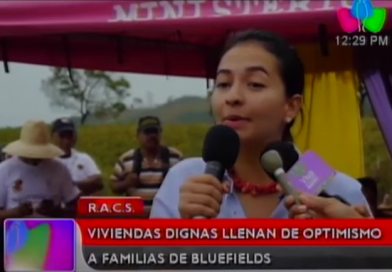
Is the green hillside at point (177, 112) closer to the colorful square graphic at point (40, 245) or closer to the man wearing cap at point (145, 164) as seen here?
the man wearing cap at point (145, 164)

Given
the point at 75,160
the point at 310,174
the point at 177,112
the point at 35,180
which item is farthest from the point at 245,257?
the point at 35,180

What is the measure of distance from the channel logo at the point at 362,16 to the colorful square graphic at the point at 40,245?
3.17ft

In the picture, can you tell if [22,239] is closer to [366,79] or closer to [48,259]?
[48,259]

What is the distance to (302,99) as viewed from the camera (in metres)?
3.55

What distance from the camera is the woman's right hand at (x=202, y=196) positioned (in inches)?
128

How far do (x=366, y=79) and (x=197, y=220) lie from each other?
2.21ft

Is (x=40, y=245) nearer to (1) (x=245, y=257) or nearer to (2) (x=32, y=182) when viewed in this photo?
(2) (x=32, y=182)

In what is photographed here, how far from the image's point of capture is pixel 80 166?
3.52m

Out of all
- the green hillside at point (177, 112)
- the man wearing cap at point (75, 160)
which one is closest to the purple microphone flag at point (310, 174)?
the green hillside at point (177, 112)

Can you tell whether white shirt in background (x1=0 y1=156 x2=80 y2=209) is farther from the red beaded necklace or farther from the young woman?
the red beaded necklace

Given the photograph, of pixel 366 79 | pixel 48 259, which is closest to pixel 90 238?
pixel 48 259

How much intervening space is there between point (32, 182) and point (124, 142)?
11.9 inches

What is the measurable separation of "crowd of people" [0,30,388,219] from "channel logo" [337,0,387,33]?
0.58ft

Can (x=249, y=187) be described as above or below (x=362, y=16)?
below
